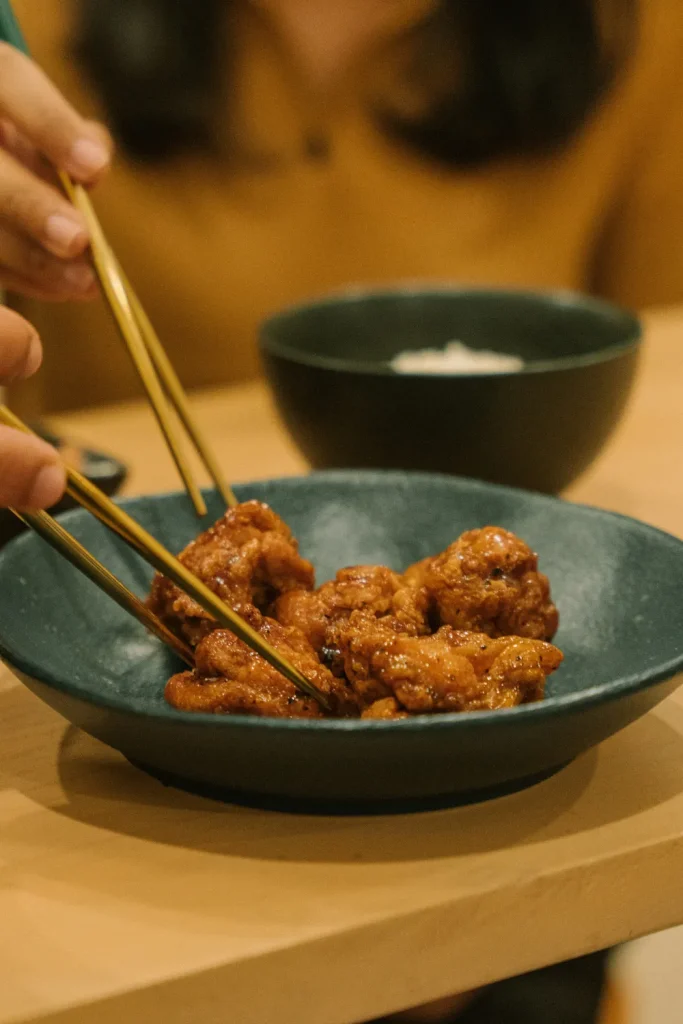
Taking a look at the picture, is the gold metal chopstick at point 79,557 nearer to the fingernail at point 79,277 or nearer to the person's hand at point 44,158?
the person's hand at point 44,158

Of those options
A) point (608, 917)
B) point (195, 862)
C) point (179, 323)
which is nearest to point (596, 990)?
point (608, 917)

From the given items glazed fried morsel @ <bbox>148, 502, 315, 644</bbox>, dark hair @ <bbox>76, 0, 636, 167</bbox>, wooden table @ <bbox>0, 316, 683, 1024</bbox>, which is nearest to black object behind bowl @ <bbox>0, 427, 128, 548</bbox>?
glazed fried morsel @ <bbox>148, 502, 315, 644</bbox>

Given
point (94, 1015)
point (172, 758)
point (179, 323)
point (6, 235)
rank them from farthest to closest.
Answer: point (179, 323) < point (6, 235) < point (172, 758) < point (94, 1015)

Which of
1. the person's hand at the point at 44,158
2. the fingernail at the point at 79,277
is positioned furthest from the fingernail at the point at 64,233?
the fingernail at the point at 79,277

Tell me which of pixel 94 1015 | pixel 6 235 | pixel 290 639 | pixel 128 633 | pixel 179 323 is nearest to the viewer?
pixel 94 1015

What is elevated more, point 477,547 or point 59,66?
point 59,66

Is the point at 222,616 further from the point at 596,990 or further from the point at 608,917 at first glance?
the point at 596,990
